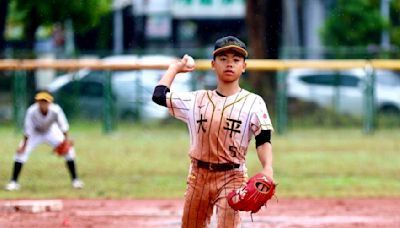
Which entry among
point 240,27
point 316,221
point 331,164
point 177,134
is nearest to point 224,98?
point 316,221

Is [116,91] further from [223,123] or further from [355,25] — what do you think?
[223,123]

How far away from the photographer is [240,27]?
186 feet

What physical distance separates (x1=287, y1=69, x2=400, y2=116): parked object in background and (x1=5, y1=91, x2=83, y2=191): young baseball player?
529 inches

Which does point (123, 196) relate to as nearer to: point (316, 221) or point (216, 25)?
point (316, 221)

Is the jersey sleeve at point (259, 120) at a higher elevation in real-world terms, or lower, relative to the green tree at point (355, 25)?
higher

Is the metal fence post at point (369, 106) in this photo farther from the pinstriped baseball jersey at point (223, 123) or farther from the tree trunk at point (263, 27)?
the pinstriped baseball jersey at point (223, 123)

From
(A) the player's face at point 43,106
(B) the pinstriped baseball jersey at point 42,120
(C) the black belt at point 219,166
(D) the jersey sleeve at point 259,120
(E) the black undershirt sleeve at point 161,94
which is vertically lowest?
(B) the pinstriped baseball jersey at point 42,120

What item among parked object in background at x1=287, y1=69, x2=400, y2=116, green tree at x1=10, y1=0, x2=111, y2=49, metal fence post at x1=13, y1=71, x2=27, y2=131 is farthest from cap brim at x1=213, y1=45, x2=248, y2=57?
green tree at x1=10, y1=0, x2=111, y2=49

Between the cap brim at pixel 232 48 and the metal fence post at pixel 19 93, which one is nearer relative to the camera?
the cap brim at pixel 232 48

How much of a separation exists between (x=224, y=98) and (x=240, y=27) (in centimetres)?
4894

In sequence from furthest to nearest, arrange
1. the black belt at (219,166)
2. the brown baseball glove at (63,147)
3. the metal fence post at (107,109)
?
the metal fence post at (107,109)
the brown baseball glove at (63,147)
the black belt at (219,166)

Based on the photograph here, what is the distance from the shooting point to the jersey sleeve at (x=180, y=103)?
802cm

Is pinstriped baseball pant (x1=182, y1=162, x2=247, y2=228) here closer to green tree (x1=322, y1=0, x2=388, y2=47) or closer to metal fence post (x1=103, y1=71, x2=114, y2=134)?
metal fence post (x1=103, y1=71, x2=114, y2=134)

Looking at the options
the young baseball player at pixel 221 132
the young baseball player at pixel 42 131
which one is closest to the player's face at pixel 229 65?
the young baseball player at pixel 221 132
